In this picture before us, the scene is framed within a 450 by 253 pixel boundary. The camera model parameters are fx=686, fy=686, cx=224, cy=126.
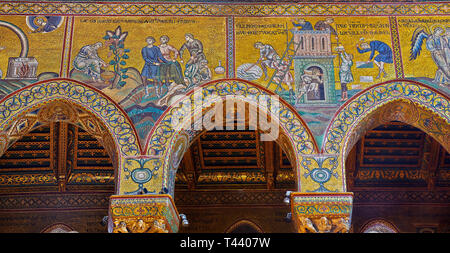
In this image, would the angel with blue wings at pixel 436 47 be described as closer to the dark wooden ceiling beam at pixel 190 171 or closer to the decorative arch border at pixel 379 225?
the decorative arch border at pixel 379 225

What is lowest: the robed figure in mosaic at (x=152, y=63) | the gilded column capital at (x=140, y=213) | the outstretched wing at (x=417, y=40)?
the gilded column capital at (x=140, y=213)

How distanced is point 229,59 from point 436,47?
3449 millimetres

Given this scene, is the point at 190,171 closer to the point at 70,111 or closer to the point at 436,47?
the point at 70,111

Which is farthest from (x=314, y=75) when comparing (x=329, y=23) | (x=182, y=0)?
(x=182, y=0)

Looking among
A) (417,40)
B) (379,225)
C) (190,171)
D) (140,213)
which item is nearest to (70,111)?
(140,213)

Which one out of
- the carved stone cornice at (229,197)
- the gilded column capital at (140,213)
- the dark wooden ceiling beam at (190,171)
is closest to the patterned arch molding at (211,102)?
the gilded column capital at (140,213)

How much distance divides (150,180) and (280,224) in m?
4.98

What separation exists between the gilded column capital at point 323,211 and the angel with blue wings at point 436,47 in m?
2.71

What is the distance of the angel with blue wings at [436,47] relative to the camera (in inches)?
440

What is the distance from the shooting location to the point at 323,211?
1016 centimetres

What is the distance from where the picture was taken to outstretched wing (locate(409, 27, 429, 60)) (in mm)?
11367

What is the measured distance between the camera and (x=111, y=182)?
14.8 m

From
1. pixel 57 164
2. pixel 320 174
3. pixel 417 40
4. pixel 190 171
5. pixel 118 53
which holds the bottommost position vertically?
pixel 320 174
